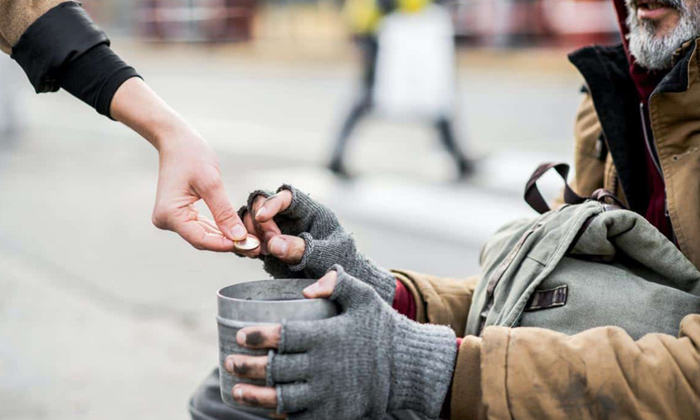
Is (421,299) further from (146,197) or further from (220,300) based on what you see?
(146,197)

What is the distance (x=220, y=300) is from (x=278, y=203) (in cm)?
27

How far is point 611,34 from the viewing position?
617 inches

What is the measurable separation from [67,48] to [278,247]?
0.62m

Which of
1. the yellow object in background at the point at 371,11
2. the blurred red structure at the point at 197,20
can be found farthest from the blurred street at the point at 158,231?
the blurred red structure at the point at 197,20

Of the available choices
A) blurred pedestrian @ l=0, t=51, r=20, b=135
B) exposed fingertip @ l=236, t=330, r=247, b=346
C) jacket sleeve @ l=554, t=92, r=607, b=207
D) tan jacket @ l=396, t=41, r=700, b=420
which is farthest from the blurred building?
exposed fingertip @ l=236, t=330, r=247, b=346

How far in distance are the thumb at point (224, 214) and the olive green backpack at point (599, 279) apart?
0.51 metres

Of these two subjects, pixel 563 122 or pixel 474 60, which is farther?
pixel 474 60

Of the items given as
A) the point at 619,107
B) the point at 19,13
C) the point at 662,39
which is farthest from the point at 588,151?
the point at 19,13

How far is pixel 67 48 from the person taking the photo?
1851 mm

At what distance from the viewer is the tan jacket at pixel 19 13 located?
1874mm

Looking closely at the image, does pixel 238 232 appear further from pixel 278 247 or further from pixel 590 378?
pixel 590 378

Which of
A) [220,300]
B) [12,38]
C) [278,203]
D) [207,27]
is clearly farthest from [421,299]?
[207,27]

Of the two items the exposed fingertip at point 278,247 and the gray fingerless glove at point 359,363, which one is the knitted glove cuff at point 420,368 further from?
the exposed fingertip at point 278,247

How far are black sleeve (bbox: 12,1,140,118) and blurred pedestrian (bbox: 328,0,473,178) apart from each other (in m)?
5.62
